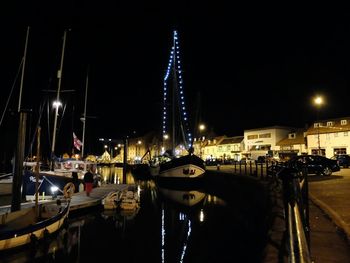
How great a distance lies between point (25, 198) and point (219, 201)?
13399 millimetres

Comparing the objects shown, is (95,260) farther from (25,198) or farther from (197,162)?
(197,162)

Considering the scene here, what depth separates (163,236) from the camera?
515 inches

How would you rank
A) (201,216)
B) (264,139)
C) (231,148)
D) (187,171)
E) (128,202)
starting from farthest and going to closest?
(231,148) → (264,139) → (187,171) → (128,202) → (201,216)

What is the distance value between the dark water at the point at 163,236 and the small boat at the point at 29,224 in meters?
0.36

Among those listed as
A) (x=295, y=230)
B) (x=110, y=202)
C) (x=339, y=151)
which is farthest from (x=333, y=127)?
(x=295, y=230)

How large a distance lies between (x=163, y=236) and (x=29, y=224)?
17.9 feet

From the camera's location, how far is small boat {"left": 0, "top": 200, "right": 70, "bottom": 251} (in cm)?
1024

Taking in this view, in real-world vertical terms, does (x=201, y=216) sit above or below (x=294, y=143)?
below

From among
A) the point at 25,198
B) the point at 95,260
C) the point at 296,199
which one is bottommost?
the point at 95,260

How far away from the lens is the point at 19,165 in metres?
13.0

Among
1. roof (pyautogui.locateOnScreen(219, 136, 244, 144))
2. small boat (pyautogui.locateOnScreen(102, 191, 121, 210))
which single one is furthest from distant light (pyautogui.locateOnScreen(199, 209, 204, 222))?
roof (pyautogui.locateOnScreen(219, 136, 244, 144))

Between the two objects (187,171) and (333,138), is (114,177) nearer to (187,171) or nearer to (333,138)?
(187,171)

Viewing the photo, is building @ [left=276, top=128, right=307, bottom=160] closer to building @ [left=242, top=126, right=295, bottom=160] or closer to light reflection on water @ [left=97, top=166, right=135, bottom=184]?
building @ [left=242, top=126, right=295, bottom=160]

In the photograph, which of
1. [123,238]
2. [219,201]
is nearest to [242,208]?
[219,201]
